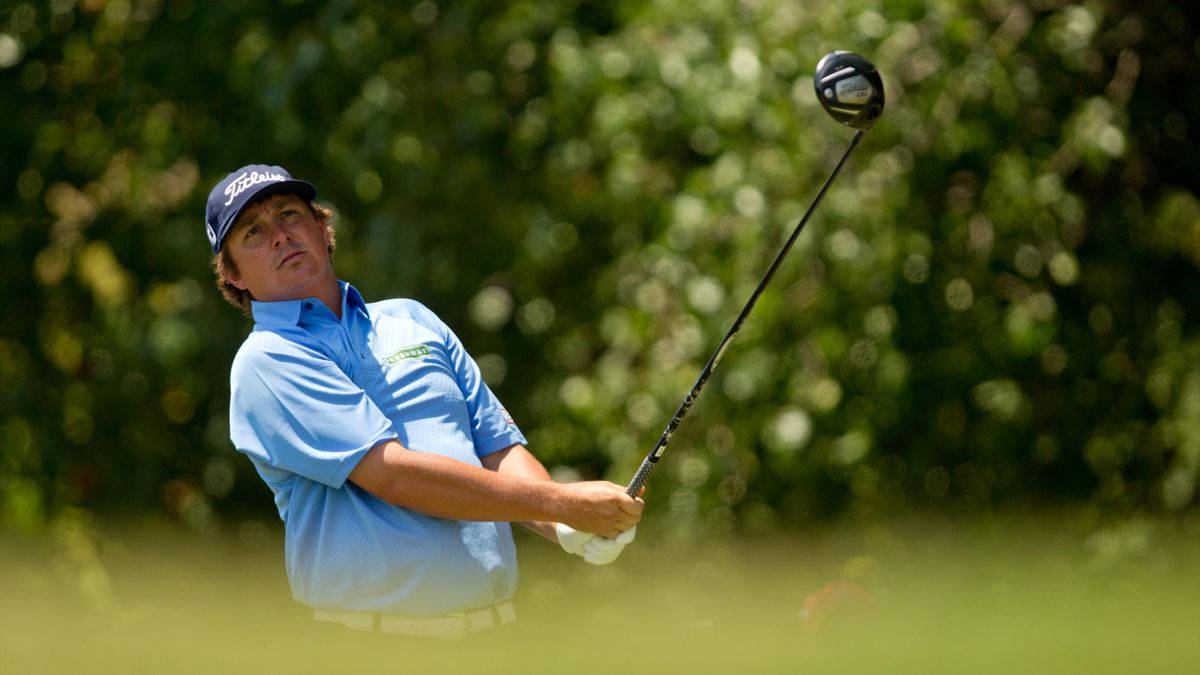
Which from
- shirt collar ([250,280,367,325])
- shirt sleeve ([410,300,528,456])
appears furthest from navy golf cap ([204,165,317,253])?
shirt sleeve ([410,300,528,456])

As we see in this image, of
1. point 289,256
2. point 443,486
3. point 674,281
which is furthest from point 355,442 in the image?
point 674,281

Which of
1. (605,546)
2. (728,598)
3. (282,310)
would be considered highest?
(282,310)

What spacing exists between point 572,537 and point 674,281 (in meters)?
1.85

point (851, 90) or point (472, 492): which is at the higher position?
point (851, 90)

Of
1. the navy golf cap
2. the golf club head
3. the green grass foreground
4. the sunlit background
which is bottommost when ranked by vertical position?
the green grass foreground

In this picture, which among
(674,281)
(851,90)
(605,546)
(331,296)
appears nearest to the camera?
(605,546)

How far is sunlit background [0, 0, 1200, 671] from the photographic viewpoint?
436 centimetres

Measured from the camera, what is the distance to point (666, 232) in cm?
445

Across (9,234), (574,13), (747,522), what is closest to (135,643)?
(9,234)

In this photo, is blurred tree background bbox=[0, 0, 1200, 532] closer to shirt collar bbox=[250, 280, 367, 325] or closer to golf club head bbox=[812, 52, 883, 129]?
golf club head bbox=[812, 52, 883, 129]

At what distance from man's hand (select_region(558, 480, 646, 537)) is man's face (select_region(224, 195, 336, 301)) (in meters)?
0.50

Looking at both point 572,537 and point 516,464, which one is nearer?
point 572,537

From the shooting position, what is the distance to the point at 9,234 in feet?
17.6

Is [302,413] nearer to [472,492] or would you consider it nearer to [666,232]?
[472,492]
